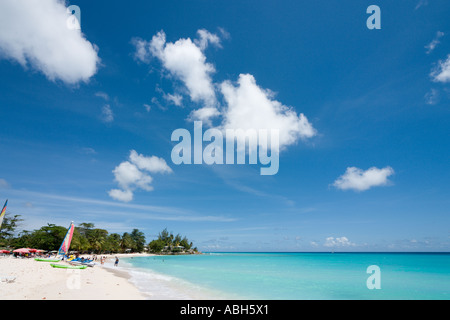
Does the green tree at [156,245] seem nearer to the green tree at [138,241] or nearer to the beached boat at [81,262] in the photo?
the green tree at [138,241]

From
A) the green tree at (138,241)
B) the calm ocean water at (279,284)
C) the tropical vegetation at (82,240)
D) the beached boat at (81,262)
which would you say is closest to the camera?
the calm ocean water at (279,284)

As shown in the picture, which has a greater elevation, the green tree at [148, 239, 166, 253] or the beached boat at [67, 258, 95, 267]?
the beached boat at [67, 258, 95, 267]

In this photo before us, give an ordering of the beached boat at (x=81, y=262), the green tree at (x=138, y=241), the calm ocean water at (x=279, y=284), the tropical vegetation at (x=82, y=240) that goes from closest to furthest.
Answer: the calm ocean water at (x=279, y=284), the beached boat at (x=81, y=262), the tropical vegetation at (x=82, y=240), the green tree at (x=138, y=241)

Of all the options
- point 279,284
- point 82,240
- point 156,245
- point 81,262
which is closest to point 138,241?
point 156,245

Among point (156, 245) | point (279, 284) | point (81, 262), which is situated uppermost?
point (81, 262)

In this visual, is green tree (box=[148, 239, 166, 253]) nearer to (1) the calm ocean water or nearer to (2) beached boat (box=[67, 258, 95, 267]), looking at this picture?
(1) the calm ocean water

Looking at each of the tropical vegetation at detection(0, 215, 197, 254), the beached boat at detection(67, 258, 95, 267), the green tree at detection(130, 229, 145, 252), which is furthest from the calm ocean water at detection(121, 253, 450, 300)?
the green tree at detection(130, 229, 145, 252)

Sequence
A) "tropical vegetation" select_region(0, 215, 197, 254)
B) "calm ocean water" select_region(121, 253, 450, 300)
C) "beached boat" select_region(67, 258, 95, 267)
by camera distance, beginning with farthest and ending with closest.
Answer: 1. "tropical vegetation" select_region(0, 215, 197, 254)
2. "beached boat" select_region(67, 258, 95, 267)
3. "calm ocean water" select_region(121, 253, 450, 300)

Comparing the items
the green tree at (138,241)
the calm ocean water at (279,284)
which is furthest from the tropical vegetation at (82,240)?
the calm ocean water at (279,284)

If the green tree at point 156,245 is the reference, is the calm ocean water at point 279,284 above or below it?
above

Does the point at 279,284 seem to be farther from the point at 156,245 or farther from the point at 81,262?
the point at 156,245

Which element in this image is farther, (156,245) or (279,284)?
(156,245)
